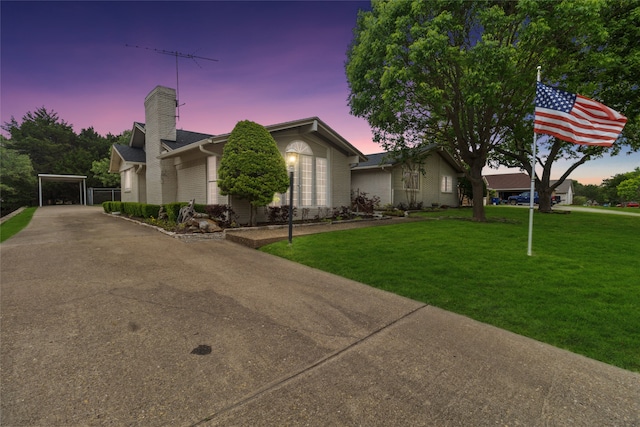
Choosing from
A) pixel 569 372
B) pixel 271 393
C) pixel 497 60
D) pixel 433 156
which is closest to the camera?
pixel 271 393

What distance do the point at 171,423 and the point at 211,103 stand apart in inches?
636

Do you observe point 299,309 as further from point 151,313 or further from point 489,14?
point 489,14

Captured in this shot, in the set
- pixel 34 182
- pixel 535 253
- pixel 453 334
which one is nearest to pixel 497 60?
pixel 535 253

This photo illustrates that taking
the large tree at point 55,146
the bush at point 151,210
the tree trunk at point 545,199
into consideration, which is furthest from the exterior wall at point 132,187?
the tree trunk at point 545,199

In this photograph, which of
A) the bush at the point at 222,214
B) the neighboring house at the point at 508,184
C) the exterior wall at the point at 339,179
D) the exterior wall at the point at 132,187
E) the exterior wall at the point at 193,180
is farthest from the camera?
the neighboring house at the point at 508,184

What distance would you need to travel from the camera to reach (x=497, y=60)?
9.48 m

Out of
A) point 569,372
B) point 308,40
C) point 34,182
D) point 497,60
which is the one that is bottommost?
point 569,372

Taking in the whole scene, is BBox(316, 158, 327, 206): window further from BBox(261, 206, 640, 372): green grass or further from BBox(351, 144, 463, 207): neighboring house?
BBox(351, 144, 463, 207): neighboring house

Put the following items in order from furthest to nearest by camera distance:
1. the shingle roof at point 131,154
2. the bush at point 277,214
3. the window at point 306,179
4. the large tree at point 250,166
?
the shingle roof at point 131,154 < the window at point 306,179 < the bush at point 277,214 < the large tree at point 250,166

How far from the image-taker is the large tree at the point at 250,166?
993cm

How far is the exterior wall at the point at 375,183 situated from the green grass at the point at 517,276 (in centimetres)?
984

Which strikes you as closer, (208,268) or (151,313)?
(151,313)

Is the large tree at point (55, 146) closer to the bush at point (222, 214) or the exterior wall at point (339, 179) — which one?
the bush at point (222, 214)

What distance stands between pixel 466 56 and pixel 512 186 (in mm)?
44852
